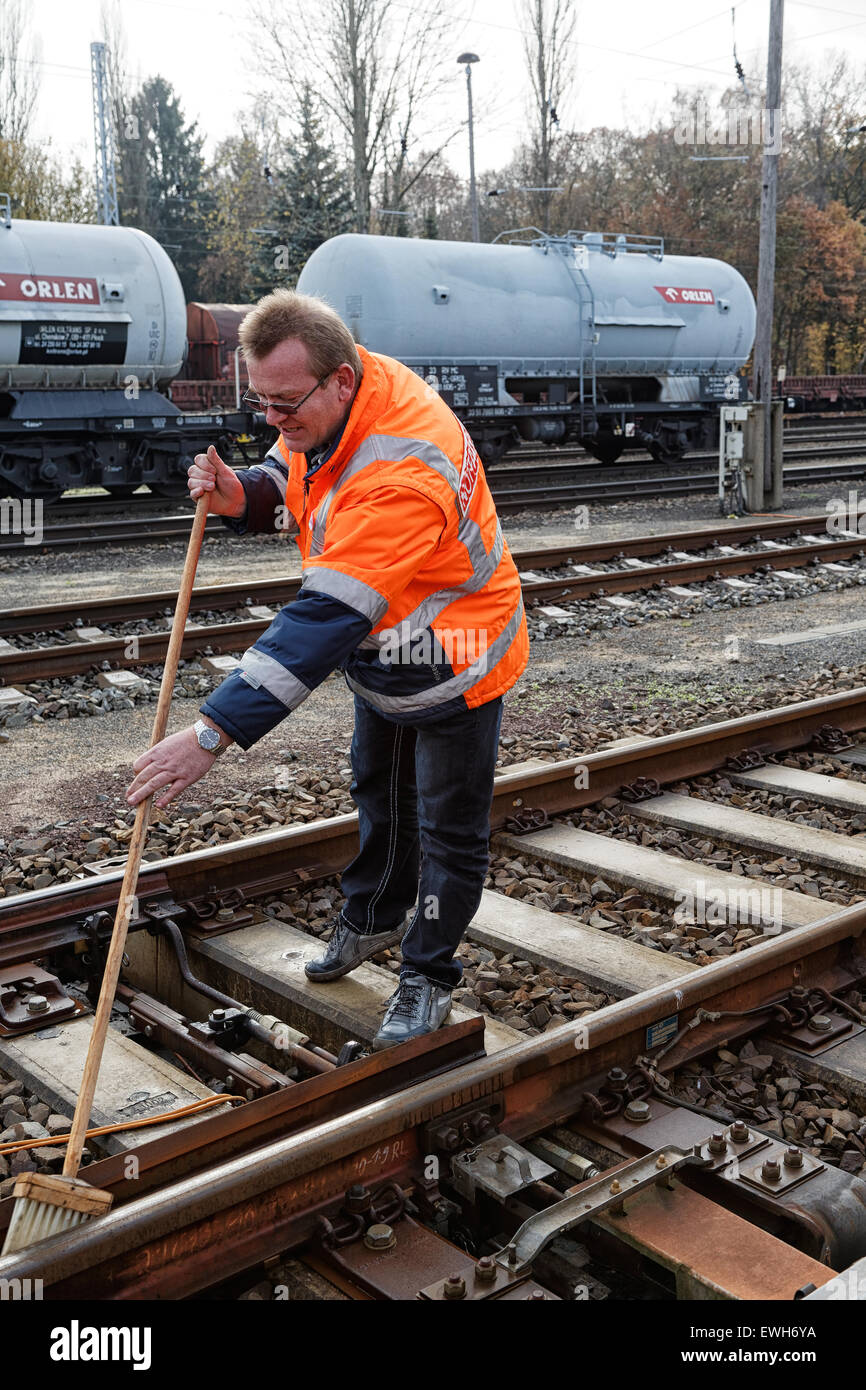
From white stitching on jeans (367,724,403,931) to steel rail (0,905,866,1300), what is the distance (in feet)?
2.29

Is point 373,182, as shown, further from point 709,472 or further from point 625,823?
point 625,823

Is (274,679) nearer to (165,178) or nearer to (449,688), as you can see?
(449,688)

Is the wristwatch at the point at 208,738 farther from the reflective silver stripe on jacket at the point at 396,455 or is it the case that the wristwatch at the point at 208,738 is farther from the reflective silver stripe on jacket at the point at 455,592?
→ the reflective silver stripe on jacket at the point at 396,455

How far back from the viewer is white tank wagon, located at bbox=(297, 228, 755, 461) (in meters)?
18.1

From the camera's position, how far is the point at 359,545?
2.78 meters

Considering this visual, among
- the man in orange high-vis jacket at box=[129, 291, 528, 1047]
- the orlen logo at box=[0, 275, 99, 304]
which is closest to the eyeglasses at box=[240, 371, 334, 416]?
the man in orange high-vis jacket at box=[129, 291, 528, 1047]

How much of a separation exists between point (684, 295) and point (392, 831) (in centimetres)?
1988

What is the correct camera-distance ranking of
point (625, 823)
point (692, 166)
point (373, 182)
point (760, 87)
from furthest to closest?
point (692, 166) → point (760, 87) → point (373, 182) → point (625, 823)

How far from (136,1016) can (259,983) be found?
0.39m

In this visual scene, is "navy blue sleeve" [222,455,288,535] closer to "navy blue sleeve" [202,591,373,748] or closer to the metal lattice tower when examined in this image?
"navy blue sleeve" [202,591,373,748]

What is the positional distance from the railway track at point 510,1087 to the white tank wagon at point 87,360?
12.1 meters

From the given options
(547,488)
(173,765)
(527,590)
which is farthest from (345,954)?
(547,488)

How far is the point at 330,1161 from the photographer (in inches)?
112

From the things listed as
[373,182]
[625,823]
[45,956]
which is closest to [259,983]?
[45,956]
